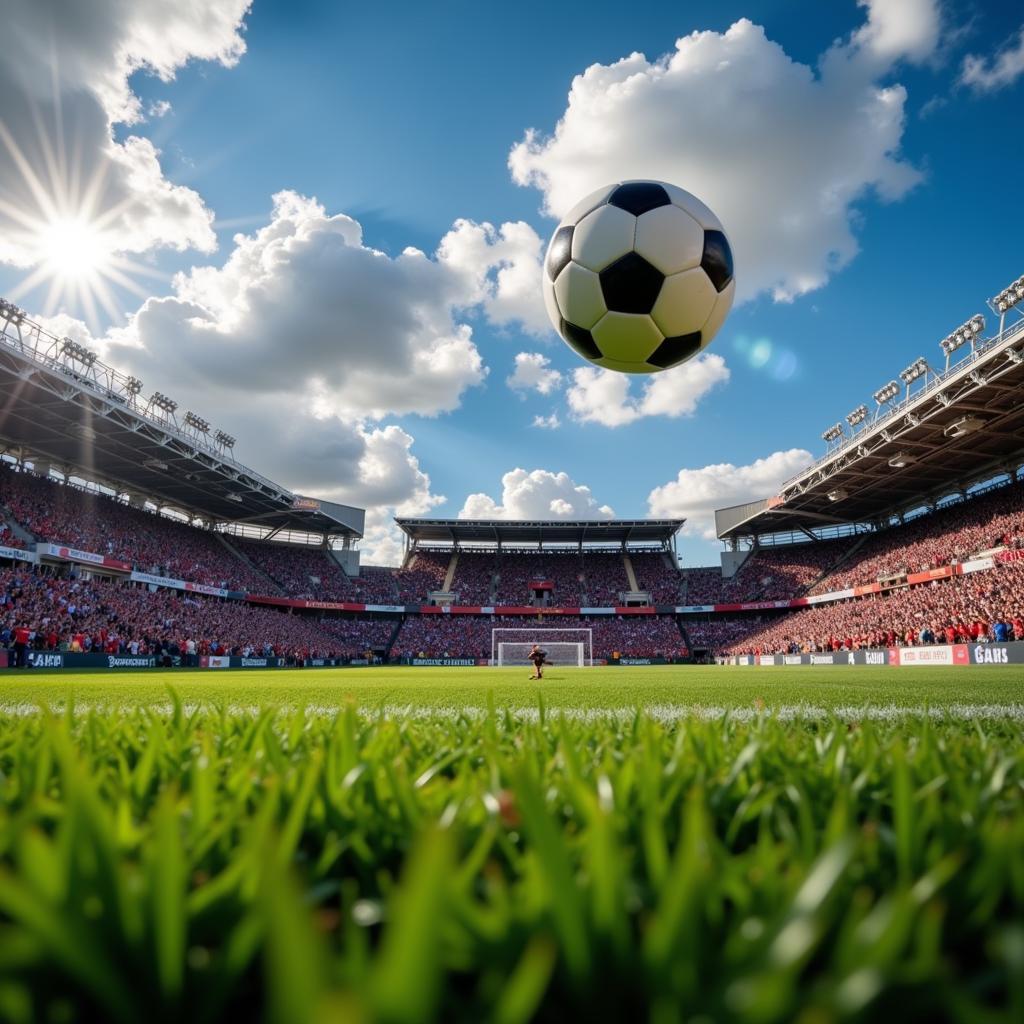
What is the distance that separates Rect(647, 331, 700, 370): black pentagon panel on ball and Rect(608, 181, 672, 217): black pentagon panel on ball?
1.15 metres

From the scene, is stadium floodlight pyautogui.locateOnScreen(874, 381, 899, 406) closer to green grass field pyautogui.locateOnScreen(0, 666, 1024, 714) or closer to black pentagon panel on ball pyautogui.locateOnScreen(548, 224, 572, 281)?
green grass field pyautogui.locateOnScreen(0, 666, 1024, 714)

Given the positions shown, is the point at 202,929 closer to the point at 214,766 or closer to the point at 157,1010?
the point at 157,1010

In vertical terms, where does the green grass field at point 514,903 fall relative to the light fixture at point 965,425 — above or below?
below

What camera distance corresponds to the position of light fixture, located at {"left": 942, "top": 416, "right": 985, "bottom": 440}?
26.9 meters

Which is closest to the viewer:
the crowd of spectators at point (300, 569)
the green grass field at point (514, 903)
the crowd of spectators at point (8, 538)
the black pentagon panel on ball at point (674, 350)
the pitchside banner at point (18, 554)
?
the green grass field at point (514, 903)

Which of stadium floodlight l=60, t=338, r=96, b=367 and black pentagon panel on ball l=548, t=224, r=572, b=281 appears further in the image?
stadium floodlight l=60, t=338, r=96, b=367

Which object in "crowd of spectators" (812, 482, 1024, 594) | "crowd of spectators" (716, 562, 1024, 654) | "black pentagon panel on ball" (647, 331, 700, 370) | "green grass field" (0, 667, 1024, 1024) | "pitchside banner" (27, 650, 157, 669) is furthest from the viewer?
"crowd of spectators" (812, 482, 1024, 594)

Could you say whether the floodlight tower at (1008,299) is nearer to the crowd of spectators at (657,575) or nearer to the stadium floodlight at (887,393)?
the stadium floodlight at (887,393)

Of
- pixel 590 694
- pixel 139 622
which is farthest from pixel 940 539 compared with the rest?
pixel 139 622

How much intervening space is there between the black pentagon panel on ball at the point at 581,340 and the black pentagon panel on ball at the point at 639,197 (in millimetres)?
1087

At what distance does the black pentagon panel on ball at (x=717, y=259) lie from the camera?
5973mm

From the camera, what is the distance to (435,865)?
0.41 metres

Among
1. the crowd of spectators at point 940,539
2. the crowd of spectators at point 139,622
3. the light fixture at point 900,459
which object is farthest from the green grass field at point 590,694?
the crowd of spectators at point 940,539

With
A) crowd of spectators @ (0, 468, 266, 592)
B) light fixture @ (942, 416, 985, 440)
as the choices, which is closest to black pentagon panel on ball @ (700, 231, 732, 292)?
light fixture @ (942, 416, 985, 440)
